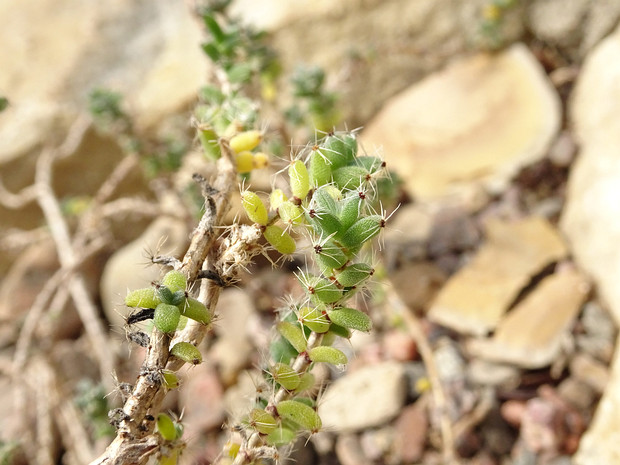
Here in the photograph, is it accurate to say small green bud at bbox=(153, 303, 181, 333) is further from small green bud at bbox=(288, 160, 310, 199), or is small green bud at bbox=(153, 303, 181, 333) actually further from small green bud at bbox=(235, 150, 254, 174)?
small green bud at bbox=(235, 150, 254, 174)

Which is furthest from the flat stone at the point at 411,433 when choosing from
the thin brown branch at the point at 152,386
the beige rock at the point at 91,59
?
the beige rock at the point at 91,59

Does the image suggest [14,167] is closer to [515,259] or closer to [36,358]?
[36,358]

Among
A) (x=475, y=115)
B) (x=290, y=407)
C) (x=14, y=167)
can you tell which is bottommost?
(x=475, y=115)

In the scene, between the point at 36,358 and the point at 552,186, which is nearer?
the point at 36,358

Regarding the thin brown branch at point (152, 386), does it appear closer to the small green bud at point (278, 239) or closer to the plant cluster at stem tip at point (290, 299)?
the plant cluster at stem tip at point (290, 299)

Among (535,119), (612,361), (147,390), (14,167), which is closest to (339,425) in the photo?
(612,361)

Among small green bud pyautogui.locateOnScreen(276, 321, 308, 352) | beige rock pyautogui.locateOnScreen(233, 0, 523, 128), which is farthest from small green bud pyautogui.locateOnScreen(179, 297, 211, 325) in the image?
beige rock pyautogui.locateOnScreen(233, 0, 523, 128)
